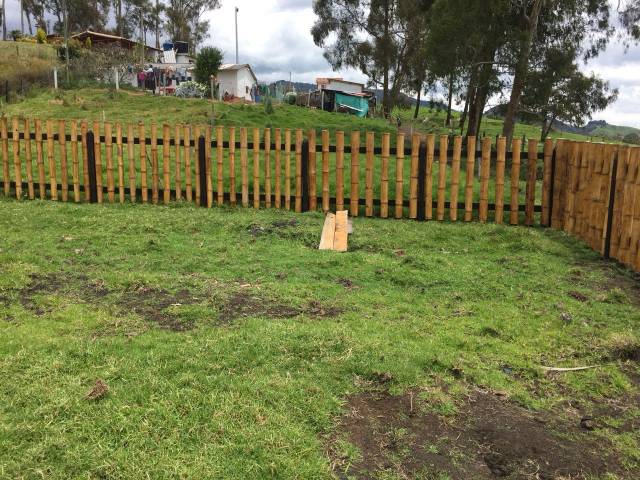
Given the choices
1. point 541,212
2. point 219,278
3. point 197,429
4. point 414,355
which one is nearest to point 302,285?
point 219,278

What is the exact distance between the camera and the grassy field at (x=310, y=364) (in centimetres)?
277

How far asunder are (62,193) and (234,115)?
11924mm

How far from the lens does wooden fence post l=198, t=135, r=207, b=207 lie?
9664 millimetres

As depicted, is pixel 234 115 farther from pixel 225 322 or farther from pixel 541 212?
pixel 225 322

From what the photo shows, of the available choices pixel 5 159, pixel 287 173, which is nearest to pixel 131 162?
pixel 5 159

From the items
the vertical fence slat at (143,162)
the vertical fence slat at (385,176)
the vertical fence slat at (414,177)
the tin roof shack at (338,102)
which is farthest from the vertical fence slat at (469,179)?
the tin roof shack at (338,102)

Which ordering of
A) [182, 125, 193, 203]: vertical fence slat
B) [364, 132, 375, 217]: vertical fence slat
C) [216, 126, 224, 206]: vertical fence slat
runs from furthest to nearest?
[182, 125, 193, 203]: vertical fence slat → [216, 126, 224, 206]: vertical fence slat → [364, 132, 375, 217]: vertical fence slat

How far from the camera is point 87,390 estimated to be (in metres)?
3.20

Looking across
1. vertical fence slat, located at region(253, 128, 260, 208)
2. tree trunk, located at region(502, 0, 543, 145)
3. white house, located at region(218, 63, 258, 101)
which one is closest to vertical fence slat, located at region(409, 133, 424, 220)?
vertical fence slat, located at region(253, 128, 260, 208)

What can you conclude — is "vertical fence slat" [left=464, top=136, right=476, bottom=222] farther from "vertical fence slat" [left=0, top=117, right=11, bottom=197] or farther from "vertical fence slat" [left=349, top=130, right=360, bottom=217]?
"vertical fence slat" [left=0, top=117, right=11, bottom=197]

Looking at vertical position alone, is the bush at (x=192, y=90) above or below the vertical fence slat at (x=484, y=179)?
above

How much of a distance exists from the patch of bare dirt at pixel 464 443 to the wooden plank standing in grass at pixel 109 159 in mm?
7914

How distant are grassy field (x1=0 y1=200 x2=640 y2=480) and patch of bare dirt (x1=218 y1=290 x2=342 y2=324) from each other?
0.08ft

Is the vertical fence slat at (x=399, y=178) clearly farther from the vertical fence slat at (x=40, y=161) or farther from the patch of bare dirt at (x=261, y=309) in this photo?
the vertical fence slat at (x=40, y=161)
